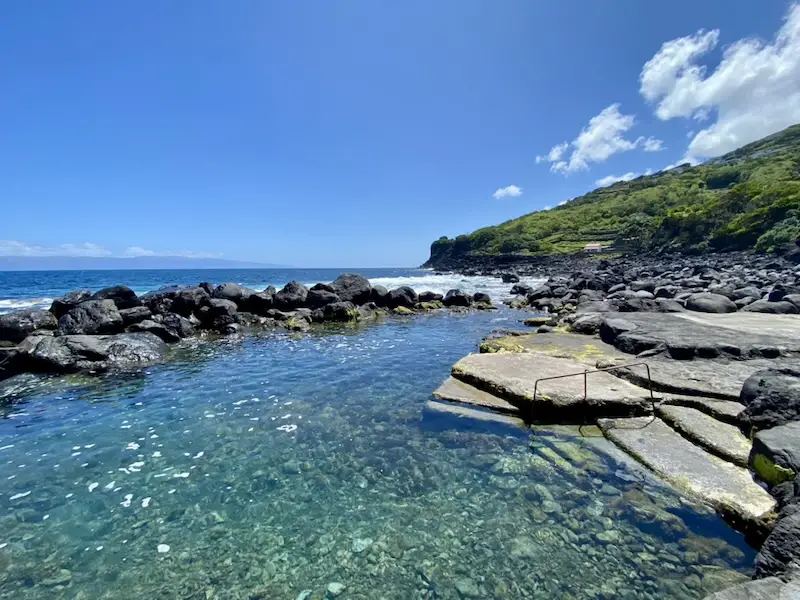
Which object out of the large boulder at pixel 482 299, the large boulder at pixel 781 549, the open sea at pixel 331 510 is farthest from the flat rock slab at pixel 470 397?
the large boulder at pixel 482 299

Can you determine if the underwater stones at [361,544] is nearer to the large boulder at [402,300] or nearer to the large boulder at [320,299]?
the large boulder at [320,299]

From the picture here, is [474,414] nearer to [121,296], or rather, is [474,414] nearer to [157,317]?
[157,317]

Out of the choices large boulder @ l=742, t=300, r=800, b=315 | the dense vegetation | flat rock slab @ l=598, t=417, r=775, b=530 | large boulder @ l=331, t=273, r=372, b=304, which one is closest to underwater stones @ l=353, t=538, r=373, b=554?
flat rock slab @ l=598, t=417, r=775, b=530

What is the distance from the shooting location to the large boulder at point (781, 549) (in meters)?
3.33

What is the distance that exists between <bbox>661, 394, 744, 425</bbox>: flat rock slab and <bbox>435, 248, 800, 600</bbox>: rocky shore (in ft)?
0.06

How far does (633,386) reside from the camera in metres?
8.08

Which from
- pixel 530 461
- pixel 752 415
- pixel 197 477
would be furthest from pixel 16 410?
pixel 752 415

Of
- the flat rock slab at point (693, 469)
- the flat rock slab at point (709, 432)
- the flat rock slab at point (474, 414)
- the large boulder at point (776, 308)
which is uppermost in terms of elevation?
the large boulder at point (776, 308)

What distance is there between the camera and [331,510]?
17.2 feet

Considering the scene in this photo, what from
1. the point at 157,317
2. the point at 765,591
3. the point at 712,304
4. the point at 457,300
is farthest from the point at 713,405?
the point at 457,300

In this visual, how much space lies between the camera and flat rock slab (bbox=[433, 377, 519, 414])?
798 centimetres

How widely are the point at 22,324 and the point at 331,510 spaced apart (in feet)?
65.6

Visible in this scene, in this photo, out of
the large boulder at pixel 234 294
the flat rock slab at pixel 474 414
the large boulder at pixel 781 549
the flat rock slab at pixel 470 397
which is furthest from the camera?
the large boulder at pixel 234 294

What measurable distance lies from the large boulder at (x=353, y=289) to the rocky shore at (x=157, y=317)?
0.08 metres
